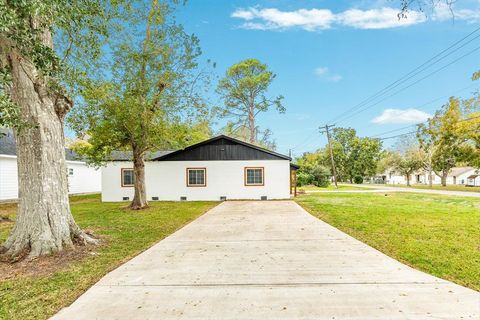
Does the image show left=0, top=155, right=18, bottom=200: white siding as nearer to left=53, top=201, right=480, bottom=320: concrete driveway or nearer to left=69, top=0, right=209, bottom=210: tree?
left=69, top=0, right=209, bottom=210: tree

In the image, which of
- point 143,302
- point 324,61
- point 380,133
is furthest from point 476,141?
point 143,302


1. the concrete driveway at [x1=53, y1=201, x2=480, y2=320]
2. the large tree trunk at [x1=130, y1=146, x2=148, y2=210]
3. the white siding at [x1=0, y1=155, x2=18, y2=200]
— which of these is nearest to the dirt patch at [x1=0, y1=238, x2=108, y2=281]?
the concrete driveway at [x1=53, y1=201, x2=480, y2=320]

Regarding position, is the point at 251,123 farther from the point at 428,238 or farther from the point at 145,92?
the point at 428,238

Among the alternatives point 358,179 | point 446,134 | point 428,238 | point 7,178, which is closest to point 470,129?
point 446,134

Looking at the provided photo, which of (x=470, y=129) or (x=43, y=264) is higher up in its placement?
(x=470, y=129)

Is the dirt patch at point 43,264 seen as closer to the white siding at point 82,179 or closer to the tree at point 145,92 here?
the tree at point 145,92

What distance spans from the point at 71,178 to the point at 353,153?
3913 centimetres

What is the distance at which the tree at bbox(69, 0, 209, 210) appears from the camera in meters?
10.2

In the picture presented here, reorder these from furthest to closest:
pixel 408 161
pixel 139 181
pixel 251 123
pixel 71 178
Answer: pixel 408 161 → pixel 251 123 → pixel 71 178 → pixel 139 181

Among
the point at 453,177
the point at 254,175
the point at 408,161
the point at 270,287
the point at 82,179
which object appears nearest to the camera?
the point at 270,287

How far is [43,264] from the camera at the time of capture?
14.1 feet

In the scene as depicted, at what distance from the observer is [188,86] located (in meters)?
11.5

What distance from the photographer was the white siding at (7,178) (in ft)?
46.8

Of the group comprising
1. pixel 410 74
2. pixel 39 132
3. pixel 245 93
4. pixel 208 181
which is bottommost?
pixel 208 181
